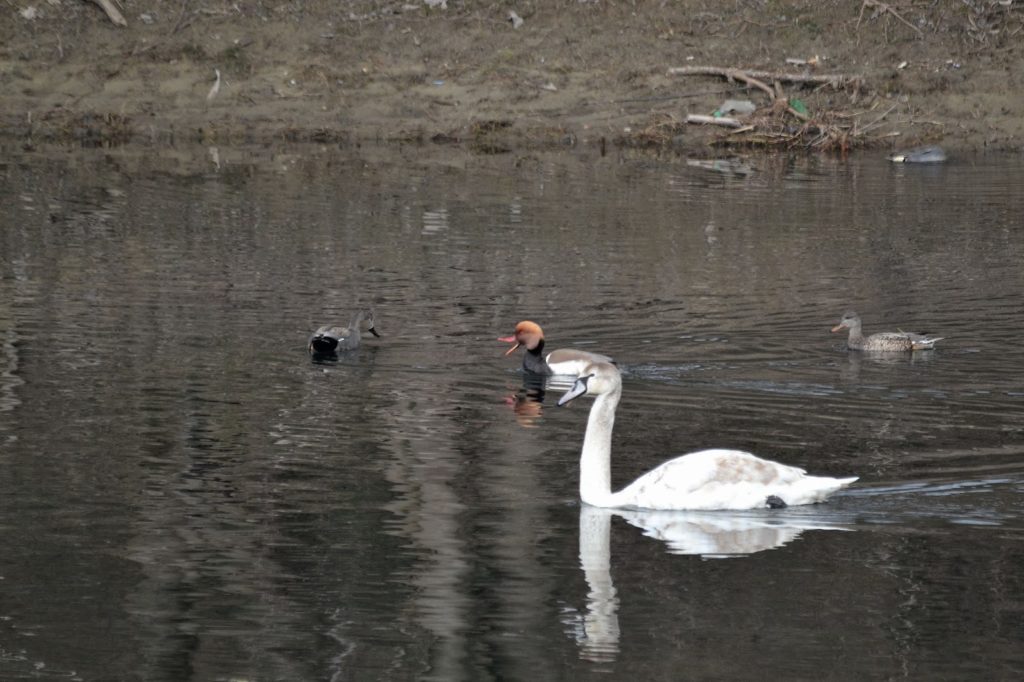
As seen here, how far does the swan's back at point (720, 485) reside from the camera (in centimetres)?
972

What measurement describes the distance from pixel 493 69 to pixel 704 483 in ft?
73.8

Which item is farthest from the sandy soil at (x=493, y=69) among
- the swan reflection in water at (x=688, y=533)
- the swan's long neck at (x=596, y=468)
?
the swan reflection in water at (x=688, y=533)

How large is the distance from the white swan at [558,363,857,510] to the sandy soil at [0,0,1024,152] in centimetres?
2090

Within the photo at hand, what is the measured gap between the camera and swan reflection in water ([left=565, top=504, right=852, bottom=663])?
8.61 meters

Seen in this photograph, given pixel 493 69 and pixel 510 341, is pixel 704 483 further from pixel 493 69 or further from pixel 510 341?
pixel 493 69

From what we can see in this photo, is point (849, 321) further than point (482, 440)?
Yes

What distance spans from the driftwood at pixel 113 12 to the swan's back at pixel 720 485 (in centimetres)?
2538

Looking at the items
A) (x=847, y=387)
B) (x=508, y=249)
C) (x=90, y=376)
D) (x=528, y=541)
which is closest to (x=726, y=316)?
(x=847, y=387)

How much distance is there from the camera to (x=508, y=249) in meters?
20.4

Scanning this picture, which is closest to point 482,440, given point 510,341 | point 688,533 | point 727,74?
point 688,533

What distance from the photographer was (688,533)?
9.48m

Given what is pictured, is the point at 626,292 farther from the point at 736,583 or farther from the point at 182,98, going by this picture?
the point at 182,98

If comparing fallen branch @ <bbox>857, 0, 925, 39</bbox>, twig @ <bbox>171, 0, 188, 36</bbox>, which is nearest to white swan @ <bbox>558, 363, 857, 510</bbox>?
fallen branch @ <bbox>857, 0, 925, 39</bbox>

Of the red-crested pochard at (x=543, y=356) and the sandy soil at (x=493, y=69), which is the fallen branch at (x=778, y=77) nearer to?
the sandy soil at (x=493, y=69)
